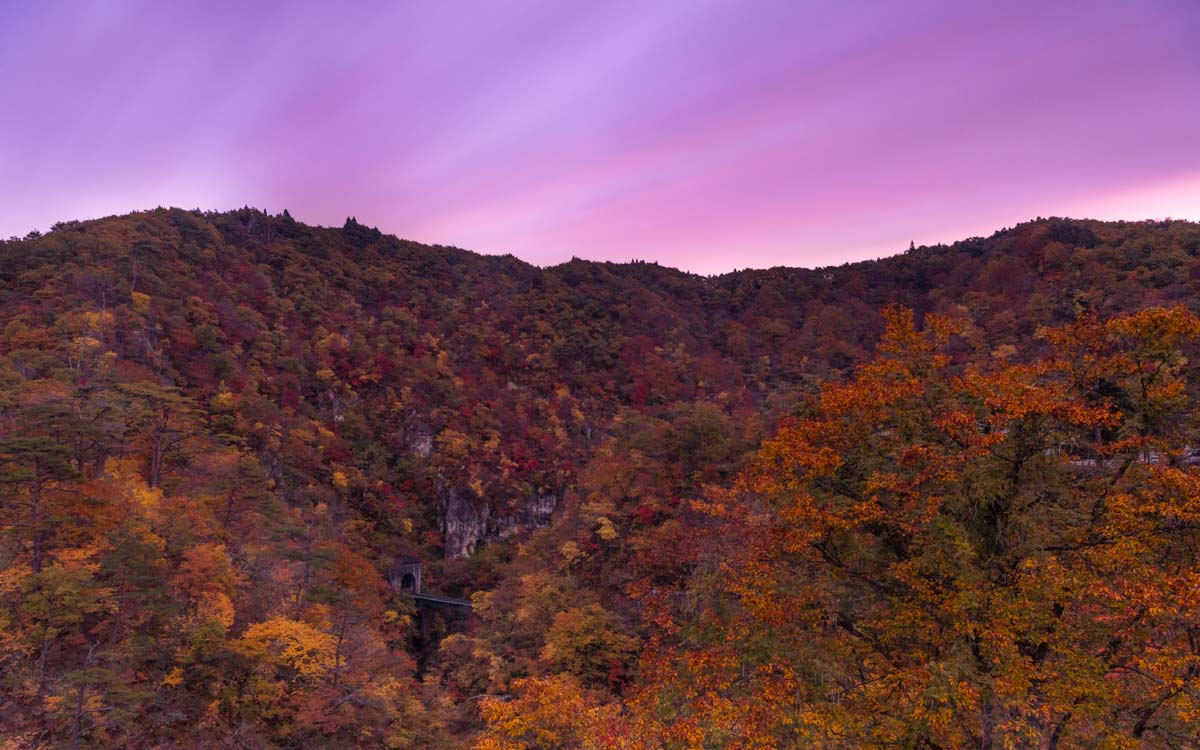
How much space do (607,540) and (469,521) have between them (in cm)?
3251

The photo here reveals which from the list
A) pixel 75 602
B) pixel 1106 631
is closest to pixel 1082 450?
pixel 1106 631

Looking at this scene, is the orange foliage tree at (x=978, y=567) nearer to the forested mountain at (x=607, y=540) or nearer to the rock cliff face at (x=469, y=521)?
the forested mountain at (x=607, y=540)

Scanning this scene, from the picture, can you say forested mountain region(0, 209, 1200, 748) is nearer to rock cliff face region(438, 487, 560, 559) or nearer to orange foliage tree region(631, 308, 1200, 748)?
orange foliage tree region(631, 308, 1200, 748)

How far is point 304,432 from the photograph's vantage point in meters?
48.7

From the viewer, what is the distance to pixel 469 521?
5838cm

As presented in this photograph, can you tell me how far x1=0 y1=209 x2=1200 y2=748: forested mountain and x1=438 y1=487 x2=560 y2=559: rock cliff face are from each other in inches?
15.4

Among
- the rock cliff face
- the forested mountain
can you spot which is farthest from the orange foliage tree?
the rock cliff face

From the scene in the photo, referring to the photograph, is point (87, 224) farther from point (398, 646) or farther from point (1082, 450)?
point (1082, 450)

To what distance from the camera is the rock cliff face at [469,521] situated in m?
58.0

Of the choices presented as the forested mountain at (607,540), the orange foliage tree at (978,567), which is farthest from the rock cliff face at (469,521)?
the orange foliage tree at (978,567)

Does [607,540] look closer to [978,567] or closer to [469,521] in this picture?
[978,567]

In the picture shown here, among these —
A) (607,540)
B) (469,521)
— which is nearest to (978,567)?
(607,540)

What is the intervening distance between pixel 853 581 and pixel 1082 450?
5366 mm

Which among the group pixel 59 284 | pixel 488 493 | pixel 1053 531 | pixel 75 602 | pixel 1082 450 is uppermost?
pixel 59 284
